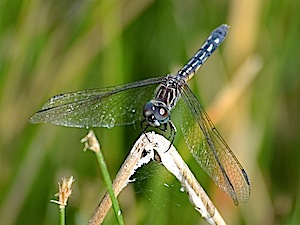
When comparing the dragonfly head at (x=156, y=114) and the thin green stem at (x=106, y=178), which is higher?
the dragonfly head at (x=156, y=114)

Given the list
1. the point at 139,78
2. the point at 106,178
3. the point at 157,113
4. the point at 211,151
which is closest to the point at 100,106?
the point at 157,113

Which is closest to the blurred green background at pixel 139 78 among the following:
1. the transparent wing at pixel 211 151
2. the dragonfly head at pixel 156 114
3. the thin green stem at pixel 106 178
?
the transparent wing at pixel 211 151

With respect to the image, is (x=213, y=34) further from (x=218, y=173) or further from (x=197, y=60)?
(x=218, y=173)

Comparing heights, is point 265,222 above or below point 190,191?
above

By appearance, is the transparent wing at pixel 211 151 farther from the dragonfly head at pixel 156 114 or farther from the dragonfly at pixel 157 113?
the dragonfly head at pixel 156 114

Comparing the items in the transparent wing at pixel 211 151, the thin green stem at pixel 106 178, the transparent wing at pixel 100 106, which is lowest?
the thin green stem at pixel 106 178

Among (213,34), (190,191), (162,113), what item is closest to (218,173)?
(162,113)

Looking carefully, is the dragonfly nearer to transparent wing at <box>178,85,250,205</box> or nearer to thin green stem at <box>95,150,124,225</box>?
transparent wing at <box>178,85,250,205</box>

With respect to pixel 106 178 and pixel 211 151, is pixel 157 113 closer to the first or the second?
pixel 211 151
